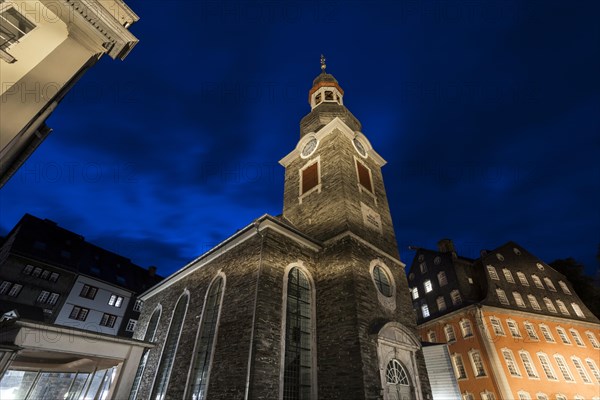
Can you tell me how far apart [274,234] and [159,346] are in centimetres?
894

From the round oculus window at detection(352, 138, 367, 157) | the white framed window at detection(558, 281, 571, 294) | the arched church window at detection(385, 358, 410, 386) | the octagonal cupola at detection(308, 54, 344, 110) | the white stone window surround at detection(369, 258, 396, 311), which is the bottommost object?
the arched church window at detection(385, 358, 410, 386)

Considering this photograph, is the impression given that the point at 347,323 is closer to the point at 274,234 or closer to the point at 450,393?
the point at 274,234

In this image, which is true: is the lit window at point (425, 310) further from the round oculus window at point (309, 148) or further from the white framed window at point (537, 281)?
the round oculus window at point (309, 148)

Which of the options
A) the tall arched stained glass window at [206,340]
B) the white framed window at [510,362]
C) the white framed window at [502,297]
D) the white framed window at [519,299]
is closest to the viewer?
the tall arched stained glass window at [206,340]

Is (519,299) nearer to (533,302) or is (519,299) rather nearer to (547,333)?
(533,302)

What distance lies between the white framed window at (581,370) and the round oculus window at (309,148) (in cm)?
2597

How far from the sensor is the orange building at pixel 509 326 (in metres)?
20.8

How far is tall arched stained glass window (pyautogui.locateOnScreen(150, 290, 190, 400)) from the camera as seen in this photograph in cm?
1294

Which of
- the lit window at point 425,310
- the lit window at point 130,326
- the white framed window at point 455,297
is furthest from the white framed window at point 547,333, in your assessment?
the lit window at point 130,326

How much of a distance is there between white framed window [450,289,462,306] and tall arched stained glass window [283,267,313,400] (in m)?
18.8

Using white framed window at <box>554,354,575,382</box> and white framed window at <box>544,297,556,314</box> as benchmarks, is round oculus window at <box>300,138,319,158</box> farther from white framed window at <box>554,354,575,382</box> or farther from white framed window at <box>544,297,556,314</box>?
white framed window at <box>544,297,556,314</box>

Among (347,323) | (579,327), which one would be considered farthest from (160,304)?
(579,327)

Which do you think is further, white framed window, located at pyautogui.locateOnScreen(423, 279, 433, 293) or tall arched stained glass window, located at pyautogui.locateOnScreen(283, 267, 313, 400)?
white framed window, located at pyautogui.locateOnScreen(423, 279, 433, 293)

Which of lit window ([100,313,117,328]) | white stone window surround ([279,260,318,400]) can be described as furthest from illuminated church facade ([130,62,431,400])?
lit window ([100,313,117,328])
